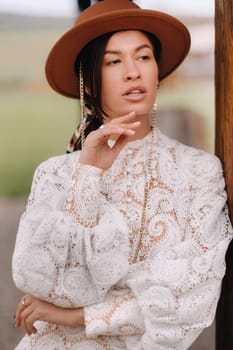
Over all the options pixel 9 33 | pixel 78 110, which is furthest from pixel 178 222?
pixel 9 33

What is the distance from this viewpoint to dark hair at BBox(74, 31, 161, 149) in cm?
175

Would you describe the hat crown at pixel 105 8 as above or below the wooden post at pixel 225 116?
above

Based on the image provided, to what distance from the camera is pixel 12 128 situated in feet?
9.16

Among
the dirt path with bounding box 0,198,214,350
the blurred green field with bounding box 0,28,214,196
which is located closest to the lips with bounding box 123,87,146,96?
the blurred green field with bounding box 0,28,214,196

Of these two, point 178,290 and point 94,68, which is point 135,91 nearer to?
point 94,68

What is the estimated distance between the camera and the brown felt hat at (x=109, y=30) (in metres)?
1.72

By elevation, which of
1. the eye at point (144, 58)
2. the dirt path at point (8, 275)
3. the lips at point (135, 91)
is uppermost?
the eye at point (144, 58)

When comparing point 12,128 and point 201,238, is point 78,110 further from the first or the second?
point 201,238

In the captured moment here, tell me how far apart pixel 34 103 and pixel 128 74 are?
1.18 meters

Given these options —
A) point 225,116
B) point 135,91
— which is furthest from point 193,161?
point 135,91

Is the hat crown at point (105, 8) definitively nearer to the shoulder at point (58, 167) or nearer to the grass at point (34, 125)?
the shoulder at point (58, 167)

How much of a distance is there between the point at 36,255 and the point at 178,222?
0.39 meters

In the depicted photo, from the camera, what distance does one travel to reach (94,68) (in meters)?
1.77

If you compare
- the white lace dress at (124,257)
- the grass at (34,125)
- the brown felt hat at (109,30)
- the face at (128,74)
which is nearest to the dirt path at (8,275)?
the grass at (34,125)
